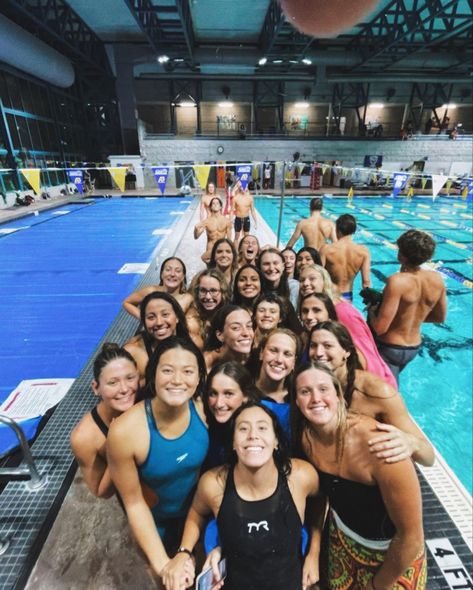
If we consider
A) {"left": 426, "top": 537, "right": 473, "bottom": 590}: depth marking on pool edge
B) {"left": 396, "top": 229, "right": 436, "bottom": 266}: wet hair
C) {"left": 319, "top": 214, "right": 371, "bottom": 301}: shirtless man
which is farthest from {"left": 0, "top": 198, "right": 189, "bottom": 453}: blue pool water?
{"left": 396, "top": 229, "right": 436, "bottom": 266}: wet hair

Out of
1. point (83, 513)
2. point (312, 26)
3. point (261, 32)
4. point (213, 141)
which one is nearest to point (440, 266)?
point (312, 26)

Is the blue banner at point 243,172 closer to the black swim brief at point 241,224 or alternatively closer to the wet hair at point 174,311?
the black swim brief at point 241,224

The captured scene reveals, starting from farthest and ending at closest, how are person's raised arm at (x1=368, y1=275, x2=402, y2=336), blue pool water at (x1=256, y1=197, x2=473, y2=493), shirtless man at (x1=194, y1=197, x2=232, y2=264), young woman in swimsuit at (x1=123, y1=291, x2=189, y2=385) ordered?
shirtless man at (x1=194, y1=197, x2=232, y2=264), blue pool water at (x1=256, y1=197, x2=473, y2=493), person's raised arm at (x1=368, y1=275, x2=402, y2=336), young woman in swimsuit at (x1=123, y1=291, x2=189, y2=385)

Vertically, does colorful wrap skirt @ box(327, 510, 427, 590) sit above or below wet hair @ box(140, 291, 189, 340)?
below

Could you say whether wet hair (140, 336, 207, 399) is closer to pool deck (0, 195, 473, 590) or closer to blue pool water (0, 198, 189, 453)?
pool deck (0, 195, 473, 590)

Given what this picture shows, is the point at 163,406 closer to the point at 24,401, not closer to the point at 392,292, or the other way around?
the point at 392,292

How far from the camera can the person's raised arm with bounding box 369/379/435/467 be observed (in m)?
1.21

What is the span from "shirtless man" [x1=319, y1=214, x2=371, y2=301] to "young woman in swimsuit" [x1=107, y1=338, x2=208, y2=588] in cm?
306

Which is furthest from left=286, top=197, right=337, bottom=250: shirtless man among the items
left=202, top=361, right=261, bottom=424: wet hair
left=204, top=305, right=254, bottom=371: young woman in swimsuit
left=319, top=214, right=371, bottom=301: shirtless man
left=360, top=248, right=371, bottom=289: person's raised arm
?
left=202, top=361, right=261, bottom=424: wet hair

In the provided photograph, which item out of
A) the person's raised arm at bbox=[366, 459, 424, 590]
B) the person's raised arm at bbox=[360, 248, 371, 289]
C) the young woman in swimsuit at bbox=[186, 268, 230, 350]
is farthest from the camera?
the person's raised arm at bbox=[360, 248, 371, 289]

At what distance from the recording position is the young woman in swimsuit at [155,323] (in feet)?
8.09

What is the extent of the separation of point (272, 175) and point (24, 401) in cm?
2327

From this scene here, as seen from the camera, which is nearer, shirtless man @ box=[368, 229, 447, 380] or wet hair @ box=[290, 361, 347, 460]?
wet hair @ box=[290, 361, 347, 460]

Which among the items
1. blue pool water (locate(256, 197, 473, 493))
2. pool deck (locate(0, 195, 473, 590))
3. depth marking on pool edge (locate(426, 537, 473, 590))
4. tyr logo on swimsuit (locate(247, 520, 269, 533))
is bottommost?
blue pool water (locate(256, 197, 473, 493))
